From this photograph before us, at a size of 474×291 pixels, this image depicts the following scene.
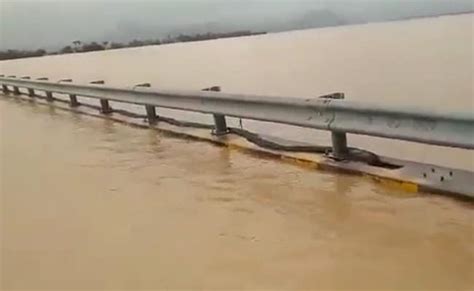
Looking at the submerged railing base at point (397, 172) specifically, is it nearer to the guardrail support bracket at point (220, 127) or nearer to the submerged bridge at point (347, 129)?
the submerged bridge at point (347, 129)

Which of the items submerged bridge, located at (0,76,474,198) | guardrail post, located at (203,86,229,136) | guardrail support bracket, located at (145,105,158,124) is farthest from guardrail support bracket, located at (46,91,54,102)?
guardrail post, located at (203,86,229,136)

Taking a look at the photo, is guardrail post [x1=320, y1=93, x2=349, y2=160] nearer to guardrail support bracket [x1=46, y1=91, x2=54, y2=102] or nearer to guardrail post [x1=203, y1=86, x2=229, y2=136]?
guardrail post [x1=203, y1=86, x2=229, y2=136]

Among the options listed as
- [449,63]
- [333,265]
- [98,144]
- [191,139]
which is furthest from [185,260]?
[449,63]

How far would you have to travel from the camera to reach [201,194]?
6398 mm

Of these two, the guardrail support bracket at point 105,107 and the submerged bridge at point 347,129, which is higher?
the submerged bridge at point 347,129

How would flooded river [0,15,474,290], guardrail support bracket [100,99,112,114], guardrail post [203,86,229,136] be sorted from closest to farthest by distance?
1. flooded river [0,15,474,290]
2. guardrail post [203,86,229,136]
3. guardrail support bracket [100,99,112,114]

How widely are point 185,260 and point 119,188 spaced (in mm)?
2509

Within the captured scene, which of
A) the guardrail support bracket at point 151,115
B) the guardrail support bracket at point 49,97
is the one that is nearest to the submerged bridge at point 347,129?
the guardrail support bracket at point 151,115

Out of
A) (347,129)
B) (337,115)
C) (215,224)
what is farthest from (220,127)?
(215,224)

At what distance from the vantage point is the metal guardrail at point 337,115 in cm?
549

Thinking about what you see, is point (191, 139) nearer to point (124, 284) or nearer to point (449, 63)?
point (124, 284)

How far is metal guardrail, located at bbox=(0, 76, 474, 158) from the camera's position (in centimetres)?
549

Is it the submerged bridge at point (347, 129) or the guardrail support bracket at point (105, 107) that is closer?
the submerged bridge at point (347, 129)

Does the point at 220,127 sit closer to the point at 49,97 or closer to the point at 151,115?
the point at 151,115
